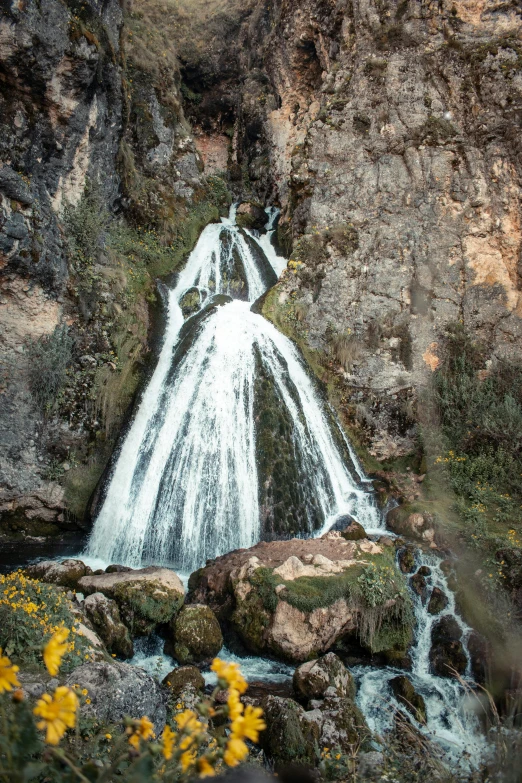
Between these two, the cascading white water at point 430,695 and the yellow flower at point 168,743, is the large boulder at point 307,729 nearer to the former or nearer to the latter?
the cascading white water at point 430,695

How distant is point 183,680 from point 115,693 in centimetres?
219

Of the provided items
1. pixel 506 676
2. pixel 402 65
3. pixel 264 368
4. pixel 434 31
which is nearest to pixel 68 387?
pixel 264 368

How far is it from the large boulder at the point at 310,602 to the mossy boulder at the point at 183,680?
121 cm

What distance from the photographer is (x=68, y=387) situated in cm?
1120

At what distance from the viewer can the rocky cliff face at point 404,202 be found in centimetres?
1330

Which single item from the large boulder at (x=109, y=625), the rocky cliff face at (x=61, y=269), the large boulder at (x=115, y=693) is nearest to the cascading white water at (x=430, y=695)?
the large boulder at (x=115, y=693)

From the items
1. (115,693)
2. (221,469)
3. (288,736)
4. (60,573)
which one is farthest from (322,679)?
(221,469)

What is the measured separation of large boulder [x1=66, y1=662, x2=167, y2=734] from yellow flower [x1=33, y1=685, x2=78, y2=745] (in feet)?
9.71

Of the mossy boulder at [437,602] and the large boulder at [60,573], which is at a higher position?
the large boulder at [60,573]

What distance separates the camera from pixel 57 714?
5.19 ft

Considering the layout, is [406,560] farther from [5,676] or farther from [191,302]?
[191,302]

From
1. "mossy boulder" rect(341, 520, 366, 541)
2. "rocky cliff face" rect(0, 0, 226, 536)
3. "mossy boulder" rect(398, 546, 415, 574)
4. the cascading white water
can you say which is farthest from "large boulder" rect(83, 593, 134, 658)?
"mossy boulder" rect(398, 546, 415, 574)

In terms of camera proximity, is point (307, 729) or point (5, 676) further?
point (307, 729)

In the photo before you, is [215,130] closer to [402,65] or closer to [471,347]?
[402,65]
